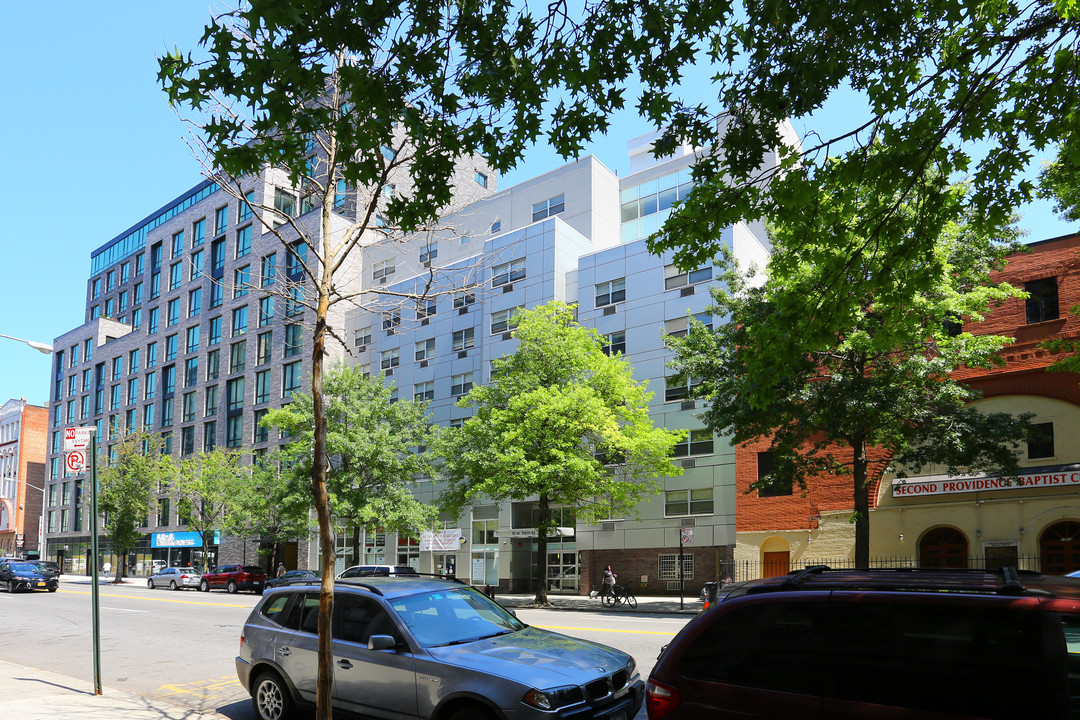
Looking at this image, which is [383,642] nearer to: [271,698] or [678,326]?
Answer: [271,698]

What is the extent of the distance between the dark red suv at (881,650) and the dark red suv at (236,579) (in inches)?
1633

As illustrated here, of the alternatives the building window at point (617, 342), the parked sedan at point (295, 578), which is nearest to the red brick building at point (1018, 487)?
the building window at point (617, 342)

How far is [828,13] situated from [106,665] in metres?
14.9

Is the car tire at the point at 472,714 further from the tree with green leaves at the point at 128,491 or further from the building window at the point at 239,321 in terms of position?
the building window at the point at 239,321

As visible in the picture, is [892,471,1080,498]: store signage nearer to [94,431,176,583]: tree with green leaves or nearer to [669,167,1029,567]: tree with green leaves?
[669,167,1029,567]: tree with green leaves

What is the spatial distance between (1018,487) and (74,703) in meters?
25.8

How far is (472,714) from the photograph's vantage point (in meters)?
6.62

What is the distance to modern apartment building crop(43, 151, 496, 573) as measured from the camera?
57312 mm

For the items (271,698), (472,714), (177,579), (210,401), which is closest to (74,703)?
(271,698)

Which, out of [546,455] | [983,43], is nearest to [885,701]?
[983,43]

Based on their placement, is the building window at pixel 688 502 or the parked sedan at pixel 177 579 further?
the parked sedan at pixel 177 579

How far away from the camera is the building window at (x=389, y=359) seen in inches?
1973

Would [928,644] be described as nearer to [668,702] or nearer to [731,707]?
[731,707]

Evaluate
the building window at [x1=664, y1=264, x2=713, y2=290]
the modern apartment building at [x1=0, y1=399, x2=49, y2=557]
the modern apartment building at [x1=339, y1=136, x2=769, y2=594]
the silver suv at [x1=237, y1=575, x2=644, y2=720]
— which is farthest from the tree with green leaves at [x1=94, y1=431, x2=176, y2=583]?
the silver suv at [x1=237, y1=575, x2=644, y2=720]
